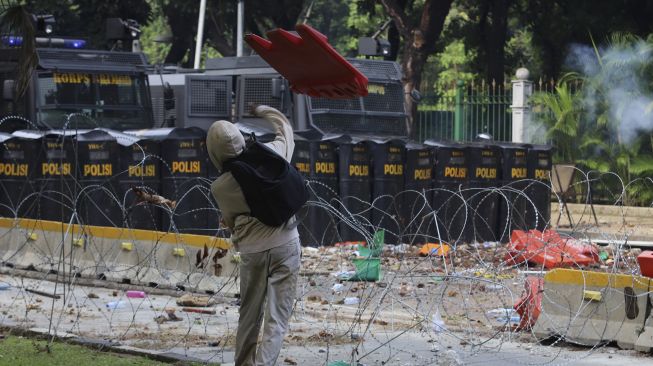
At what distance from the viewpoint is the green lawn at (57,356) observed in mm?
8555

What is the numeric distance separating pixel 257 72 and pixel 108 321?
388 inches

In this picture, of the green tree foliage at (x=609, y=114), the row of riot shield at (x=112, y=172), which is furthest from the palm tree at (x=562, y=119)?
the row of riot shield at (x=112, y=172)

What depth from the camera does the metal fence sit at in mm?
25359

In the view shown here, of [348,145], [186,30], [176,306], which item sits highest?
[186,30]

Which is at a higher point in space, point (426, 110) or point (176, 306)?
point (426, 110)

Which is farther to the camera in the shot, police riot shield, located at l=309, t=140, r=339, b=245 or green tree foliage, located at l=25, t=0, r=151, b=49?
green tree foliage, located at l=25, t=0, r=151, b=49

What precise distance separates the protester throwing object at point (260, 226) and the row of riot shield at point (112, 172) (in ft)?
27.7

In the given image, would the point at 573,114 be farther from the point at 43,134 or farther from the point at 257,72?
the point at 43,134

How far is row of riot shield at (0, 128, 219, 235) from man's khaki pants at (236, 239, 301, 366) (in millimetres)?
8445

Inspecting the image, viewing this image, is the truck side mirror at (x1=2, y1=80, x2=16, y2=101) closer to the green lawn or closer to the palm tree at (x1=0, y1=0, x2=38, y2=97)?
the palm tree at (x1=0, y1=0, x2=38, y2=97)

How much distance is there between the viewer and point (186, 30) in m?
39.1

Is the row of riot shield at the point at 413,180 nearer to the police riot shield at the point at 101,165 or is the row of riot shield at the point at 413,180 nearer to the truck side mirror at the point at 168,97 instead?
the police riot shield at the point at 101,165

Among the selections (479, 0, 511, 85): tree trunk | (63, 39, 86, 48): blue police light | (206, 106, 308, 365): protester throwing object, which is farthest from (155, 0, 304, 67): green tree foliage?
(206, 106, 308, 365): protester throwing object

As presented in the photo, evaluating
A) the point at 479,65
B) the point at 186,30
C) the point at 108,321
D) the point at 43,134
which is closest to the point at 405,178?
the point at 43,134
